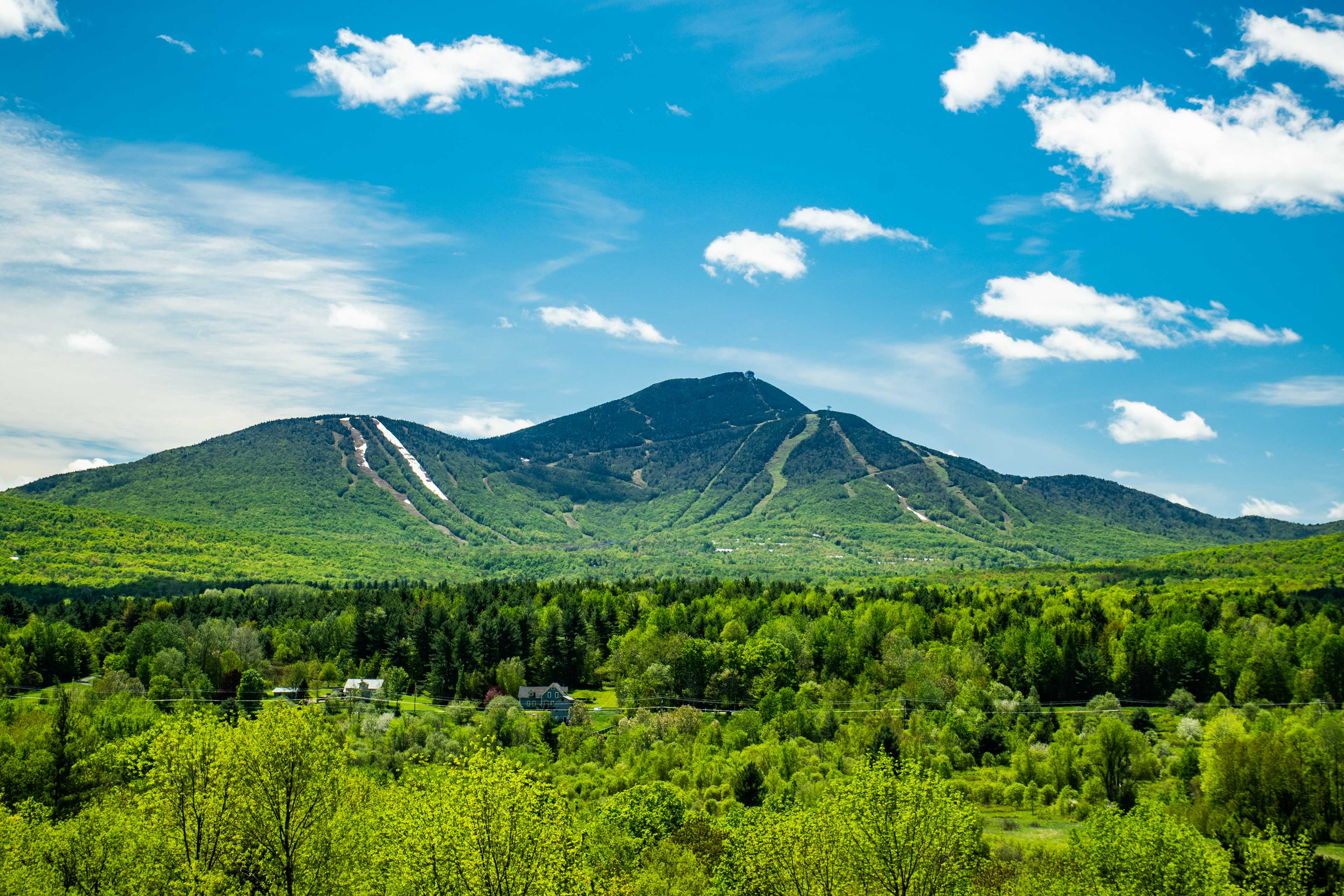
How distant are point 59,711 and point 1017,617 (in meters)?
103

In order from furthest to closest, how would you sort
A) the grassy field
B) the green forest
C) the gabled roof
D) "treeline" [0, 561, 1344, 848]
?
1. the gabled roof
2. "treeline" [0, 561, 1344, 848]
3. the grassy field
4. the green forest

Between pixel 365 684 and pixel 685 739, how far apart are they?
39.0 metres

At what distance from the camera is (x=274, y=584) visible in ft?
600

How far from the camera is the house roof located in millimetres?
99188

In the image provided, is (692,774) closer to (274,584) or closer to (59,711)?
(59,711)

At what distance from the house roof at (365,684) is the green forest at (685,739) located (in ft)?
5.91

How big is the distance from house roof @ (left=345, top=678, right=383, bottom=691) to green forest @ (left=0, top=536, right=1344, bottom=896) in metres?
1.80

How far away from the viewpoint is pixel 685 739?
8475 centimetres

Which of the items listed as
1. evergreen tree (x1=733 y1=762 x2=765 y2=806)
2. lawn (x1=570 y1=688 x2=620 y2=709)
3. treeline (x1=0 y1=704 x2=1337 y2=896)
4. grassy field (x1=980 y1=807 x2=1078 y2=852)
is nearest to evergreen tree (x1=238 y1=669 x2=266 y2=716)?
lawn (x1=570 y1=688 x2=620 y2=709)

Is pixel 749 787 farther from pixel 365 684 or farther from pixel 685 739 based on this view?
pixel 365 684

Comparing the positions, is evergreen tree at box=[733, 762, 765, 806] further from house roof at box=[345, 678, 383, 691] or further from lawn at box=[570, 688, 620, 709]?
house roof at box=[345, 678, 383, 691]

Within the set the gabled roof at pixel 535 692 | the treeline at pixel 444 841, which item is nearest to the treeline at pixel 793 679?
the gabled roof at pixel 535 692

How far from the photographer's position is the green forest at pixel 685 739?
3625 cm

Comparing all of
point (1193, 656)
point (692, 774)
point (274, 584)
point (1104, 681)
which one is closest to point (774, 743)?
point (692, 774)
